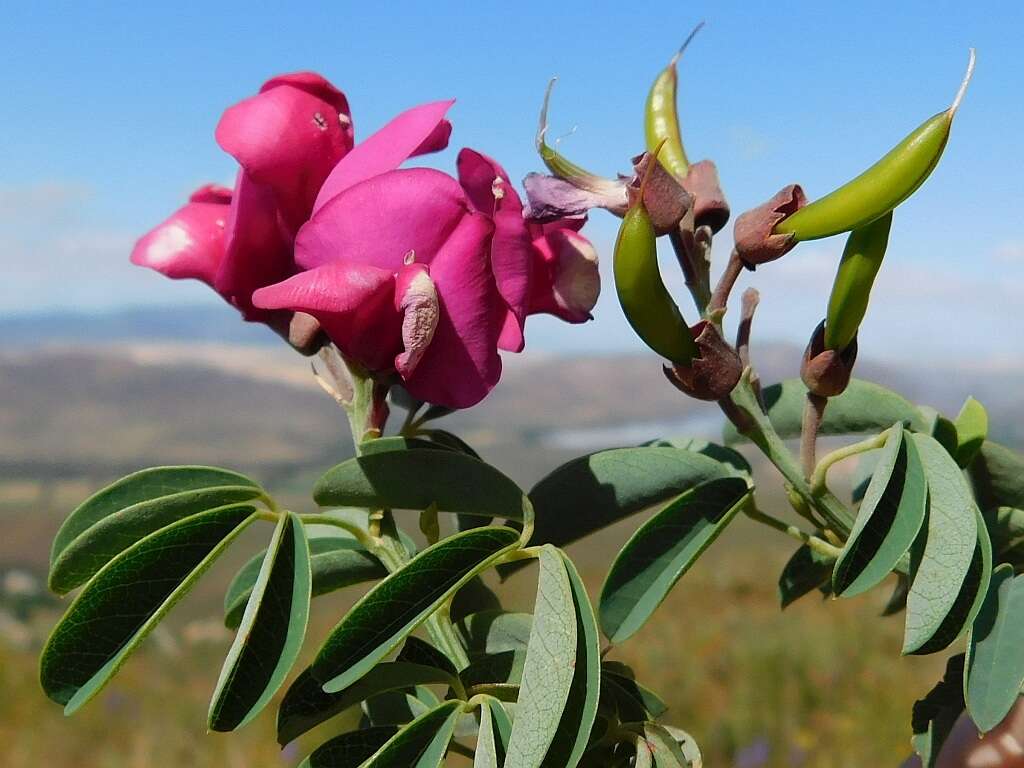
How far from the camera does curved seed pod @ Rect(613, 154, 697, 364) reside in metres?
0.59

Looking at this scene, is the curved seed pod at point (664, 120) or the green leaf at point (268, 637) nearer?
the green leaf at point (268, 637)

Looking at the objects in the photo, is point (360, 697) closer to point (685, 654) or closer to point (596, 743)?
point (596, 743)

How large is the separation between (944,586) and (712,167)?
13.3 inches

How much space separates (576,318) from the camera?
29.5 inches

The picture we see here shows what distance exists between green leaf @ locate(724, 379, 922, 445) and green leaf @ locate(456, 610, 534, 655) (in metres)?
0.26

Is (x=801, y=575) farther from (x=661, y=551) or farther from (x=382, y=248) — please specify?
(x=382, y=248)

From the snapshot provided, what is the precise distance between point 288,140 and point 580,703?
1.42ft

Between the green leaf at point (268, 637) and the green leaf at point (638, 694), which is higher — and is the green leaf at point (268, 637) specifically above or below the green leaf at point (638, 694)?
above

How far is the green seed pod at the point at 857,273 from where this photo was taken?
25.6 inches

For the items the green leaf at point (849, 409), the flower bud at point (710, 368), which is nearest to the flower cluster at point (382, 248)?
the flower bud at point (710, 368)

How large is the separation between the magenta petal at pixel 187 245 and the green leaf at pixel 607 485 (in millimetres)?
316

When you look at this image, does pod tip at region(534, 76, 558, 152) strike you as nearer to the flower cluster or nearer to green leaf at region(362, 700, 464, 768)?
the flower cluster

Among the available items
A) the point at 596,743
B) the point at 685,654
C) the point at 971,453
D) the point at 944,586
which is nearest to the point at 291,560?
Result: the point at 596,743

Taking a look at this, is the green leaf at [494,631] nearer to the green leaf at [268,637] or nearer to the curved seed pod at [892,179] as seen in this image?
the green leaf at [268,637]
